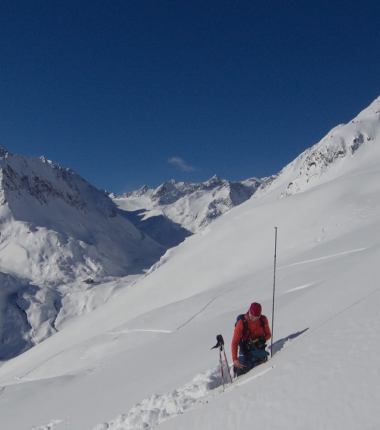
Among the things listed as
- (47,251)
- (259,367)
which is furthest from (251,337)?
(47,251)

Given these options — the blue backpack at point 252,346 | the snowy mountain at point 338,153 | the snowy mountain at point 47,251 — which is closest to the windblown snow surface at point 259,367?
the blue backpack at point 252,346

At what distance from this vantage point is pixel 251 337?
6516 millimetres

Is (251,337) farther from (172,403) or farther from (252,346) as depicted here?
(172,403)

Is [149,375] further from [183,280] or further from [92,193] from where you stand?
[92,193]

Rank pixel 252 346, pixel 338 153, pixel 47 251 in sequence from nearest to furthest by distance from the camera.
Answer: pixel 252 346 < pixel 338 153 < pixel 47 251

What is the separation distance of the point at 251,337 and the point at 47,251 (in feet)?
268

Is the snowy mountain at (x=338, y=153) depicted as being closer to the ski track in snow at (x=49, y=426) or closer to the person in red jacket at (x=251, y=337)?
the person in red jacket at (x=251, y=337)

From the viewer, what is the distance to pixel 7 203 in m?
86.4

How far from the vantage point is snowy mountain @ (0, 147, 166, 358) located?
59.9 metres

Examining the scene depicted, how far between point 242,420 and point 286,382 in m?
0.64

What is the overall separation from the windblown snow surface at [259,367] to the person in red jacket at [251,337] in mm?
353

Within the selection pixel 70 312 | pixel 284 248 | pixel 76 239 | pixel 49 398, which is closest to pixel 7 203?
pixel 76 239

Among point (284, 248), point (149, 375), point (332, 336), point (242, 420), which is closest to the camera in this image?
point (242, 420)

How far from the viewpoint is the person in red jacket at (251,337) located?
6.28m
